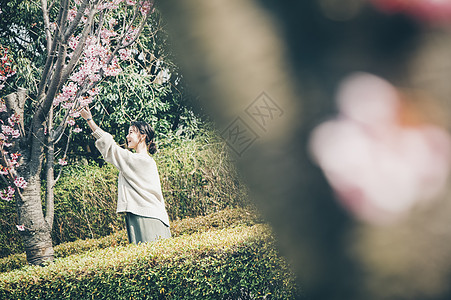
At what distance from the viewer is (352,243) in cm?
25

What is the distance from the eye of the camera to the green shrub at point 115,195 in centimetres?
845

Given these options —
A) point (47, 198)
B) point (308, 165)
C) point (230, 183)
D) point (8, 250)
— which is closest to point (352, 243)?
point (308, 165)

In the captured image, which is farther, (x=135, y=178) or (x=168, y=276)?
(x=135, y=178)

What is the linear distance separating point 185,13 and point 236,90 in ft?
0.20

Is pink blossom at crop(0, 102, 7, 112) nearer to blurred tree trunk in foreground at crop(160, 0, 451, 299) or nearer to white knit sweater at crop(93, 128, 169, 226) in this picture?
white knit sweater at crop(93, 128, 169, 226)

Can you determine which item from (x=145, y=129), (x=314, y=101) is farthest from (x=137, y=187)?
(x=314, y=101)

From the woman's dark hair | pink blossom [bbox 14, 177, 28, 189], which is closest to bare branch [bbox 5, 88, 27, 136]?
pink blossom [bbox 14, 177, 28, 189]

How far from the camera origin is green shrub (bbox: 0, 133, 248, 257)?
8.45 meters

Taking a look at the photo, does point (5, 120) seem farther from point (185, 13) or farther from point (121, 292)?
point (185, 13)

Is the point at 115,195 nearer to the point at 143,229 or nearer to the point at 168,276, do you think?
the point at 143,229

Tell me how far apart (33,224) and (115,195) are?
3.35 metres

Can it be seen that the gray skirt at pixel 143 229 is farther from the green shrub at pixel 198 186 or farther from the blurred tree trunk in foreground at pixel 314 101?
the blurred tree trunk in foreground at pixel 314 101

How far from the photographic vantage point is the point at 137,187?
541 centimetres

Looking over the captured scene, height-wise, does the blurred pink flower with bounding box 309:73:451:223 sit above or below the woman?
below
